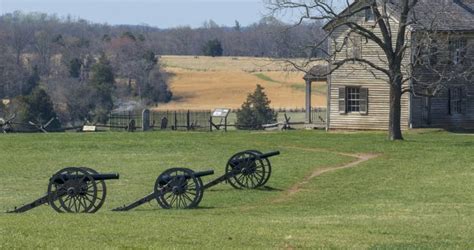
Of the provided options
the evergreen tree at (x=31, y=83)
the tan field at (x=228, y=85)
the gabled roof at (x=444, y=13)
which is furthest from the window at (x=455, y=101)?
the evergreen tree at (x=31, y=83)

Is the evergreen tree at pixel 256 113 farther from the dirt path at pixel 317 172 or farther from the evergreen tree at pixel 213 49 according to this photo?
the evergreen tree at pixel 213 49

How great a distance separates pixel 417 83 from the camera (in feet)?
158

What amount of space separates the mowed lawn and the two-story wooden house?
191cm

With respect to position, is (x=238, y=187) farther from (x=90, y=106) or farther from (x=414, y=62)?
(x=90, y=106)

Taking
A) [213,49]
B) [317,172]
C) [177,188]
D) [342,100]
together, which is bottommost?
[317,172]

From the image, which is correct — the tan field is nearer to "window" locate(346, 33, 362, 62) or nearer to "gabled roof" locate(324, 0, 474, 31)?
"gabled roof" locate(324, 0, 474, 31)

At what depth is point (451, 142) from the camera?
141ft

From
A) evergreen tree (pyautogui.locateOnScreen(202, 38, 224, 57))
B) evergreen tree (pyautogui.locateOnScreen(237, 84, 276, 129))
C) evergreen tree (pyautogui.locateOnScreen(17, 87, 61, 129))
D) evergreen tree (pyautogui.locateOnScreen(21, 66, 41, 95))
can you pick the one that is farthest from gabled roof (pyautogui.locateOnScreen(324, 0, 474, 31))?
evergreen tree (pyautogui.locateOnScreen(202, 38, 224, 57))

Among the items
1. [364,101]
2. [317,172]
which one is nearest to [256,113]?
[364,101]

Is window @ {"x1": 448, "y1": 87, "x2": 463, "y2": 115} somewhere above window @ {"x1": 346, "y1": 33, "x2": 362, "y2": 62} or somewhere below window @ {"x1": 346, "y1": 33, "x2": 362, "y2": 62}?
below

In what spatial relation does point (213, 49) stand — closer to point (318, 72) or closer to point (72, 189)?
point (318, 72)

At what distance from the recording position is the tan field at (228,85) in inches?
3748

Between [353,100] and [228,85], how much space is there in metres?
54.3

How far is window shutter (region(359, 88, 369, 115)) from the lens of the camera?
167 ft
